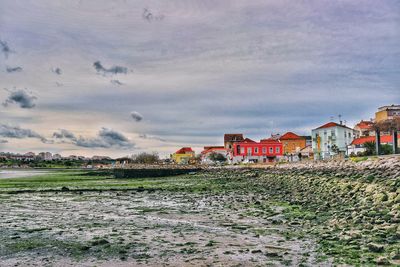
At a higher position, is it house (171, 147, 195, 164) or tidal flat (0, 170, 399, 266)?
house (171, 147, 195, 164)

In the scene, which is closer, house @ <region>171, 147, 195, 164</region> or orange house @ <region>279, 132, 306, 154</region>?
orange house @ <region>279, 132, 306, 154</region>

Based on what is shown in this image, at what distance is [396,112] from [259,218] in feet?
313

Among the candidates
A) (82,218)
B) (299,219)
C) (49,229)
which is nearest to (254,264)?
(299,219)

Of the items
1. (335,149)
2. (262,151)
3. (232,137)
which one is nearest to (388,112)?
(335,149)

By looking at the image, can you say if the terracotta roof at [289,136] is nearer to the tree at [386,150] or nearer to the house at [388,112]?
the house at [388,112]

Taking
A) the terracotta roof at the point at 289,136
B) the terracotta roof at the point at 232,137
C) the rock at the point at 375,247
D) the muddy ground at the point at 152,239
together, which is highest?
the terracotta roof at the point at 232,137

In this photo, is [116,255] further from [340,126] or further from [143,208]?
[340,126]

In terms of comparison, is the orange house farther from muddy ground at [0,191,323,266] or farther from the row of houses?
muddy ground at [0,191,323,266]

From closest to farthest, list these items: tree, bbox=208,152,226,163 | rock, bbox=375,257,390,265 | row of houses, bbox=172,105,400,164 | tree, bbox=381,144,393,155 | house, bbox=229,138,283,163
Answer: rock, bbox=375,257,390,265 → tree, bbox=381,144,393,155 → row of houses, bbox=172,105,400,164 → house, bbox=229,138,283,163 → tree, bbox=208,152,226,163

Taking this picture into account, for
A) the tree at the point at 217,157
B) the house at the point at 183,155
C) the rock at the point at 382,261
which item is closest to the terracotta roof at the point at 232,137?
the tree at the point at 217,157

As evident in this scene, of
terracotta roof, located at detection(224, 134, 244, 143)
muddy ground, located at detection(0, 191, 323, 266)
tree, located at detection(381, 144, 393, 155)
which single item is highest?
terracotta roof, located at detection(224, 134, 244, 143)

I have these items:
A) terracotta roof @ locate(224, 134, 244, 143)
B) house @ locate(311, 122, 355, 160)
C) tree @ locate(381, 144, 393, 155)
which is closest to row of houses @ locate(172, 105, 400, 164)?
house @ locate(311, 122, 355, 160)

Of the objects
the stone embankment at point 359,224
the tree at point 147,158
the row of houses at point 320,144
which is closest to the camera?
the stone embankment at point 359,224

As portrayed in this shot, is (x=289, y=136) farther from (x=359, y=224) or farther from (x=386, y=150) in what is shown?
(x=359, y=224)
